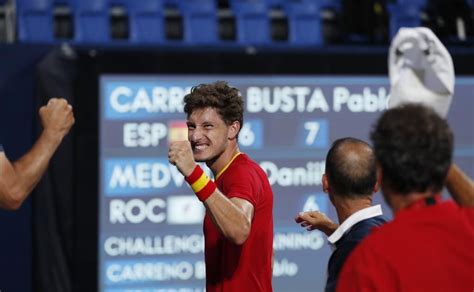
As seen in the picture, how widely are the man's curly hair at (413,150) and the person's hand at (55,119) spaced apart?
6.31 feet

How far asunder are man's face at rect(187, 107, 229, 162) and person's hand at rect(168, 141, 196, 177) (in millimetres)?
469

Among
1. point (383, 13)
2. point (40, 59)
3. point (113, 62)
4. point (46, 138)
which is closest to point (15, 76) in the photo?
point (40, 59)

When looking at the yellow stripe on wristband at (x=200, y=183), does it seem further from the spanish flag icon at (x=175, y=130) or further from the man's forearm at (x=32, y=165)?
the spanish flag icon at (x=175, y=130)

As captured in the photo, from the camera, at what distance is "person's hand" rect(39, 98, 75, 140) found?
13.5 feet

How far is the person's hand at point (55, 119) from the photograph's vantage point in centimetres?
413

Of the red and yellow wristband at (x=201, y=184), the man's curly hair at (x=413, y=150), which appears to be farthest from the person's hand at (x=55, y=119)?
the man's curly hair at (x=413, y=150)

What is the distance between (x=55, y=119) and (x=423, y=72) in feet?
5.85

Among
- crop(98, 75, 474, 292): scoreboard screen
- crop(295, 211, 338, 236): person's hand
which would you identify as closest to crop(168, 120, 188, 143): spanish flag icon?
crop(98, 75, 474, 292): scoreboard screen

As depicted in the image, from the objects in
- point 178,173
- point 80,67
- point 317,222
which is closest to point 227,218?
point 317,222

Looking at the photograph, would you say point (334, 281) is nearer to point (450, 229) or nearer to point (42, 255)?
point (450, 229)

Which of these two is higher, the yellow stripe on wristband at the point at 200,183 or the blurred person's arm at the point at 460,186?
the blurred person's arm at the point at 460,186

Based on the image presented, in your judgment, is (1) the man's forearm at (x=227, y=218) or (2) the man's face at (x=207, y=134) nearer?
(1) the man's forearm at (x=227, y=218)

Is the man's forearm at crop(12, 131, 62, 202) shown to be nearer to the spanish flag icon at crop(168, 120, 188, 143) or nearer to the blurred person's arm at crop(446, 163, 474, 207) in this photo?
the blurred person's arm at crop(446, 163, 474, 207)

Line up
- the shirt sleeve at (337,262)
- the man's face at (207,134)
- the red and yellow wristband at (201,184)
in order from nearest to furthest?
the shirt sleeve at (337,262) → the red and yellow wristband at (201,184) → the man's face at (207,134)
